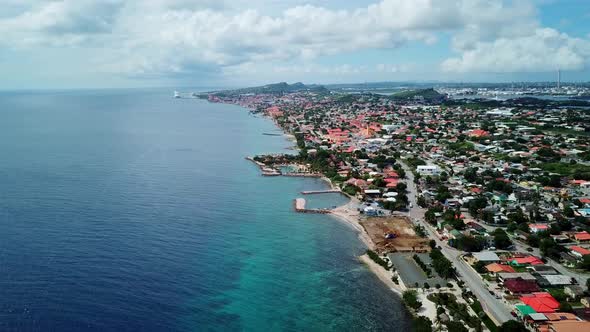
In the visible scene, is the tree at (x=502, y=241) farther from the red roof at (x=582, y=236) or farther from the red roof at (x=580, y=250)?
the red roof at (x=582, y=236)

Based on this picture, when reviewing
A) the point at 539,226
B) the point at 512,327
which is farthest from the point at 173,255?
the point at 539,226

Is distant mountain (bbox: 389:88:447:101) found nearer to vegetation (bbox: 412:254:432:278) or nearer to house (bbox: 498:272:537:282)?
vegetation (bbox: 412:254:432:278)

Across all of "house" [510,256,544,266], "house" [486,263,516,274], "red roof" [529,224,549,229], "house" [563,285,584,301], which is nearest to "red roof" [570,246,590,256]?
"house" [510,256,544,266]

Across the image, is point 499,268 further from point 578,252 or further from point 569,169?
point 569,169

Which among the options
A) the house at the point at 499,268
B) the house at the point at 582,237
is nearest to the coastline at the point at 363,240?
the house at the point at 499,268

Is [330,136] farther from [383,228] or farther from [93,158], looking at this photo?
[383,228]

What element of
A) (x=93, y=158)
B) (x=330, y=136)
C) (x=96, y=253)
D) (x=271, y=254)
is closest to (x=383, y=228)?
(x=271, y=254)
